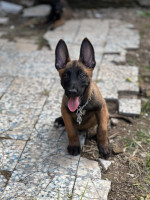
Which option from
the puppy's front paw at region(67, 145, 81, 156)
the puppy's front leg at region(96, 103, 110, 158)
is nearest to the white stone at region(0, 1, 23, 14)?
the puppy's front leg at region(96, 103, 110, 158)

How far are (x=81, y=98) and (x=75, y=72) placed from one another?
0.36 m

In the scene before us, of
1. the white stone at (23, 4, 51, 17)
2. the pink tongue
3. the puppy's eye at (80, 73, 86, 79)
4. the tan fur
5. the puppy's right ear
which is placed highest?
the puppy's right ear

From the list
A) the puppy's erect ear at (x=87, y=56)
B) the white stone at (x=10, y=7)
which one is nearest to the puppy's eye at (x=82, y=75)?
the puppy's erect ear at (x=87, y=56)

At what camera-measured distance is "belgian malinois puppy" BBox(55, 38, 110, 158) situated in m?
3.73

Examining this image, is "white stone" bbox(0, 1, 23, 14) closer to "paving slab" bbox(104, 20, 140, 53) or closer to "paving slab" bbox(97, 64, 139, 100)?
"paving slab" bbox(104, 20, 140, 53)

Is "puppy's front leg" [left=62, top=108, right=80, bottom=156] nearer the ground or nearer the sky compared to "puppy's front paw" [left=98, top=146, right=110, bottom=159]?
nearer the sky

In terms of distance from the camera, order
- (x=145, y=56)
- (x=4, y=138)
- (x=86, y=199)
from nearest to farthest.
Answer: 1. (x=86, y=199)
2. (x=4, y=138)
3. (x=145, y=56)

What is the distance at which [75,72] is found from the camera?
12.1 ft

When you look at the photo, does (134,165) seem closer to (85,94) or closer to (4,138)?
(85,94)

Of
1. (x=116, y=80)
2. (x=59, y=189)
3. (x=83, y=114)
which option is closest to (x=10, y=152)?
(x=59, y=189)

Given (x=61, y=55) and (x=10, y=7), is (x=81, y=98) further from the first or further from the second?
(x=10, y=7)

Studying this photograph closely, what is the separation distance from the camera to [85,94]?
3896mm

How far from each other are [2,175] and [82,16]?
22.3ft

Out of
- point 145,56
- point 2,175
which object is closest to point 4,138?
point 2,175
